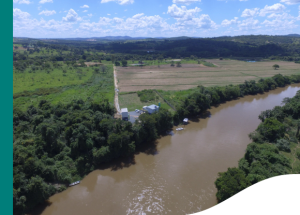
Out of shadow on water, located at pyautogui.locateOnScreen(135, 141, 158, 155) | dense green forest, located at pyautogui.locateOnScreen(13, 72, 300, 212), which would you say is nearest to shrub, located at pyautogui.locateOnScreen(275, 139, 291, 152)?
dense green forest, located at pyautogui.locateOnScreen(13, 72, 300, 212)

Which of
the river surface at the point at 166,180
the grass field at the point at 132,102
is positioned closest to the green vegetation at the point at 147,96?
the grass field at the point at 132,102

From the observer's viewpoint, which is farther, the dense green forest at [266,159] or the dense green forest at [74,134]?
the dense green forest at [74,134]

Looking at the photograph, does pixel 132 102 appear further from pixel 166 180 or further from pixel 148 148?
pixel 166 180

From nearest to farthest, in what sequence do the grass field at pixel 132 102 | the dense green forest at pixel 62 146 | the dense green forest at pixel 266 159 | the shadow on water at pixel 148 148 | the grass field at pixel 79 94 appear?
1. the dense green forest at pixel 266 159
2. the dense green forest at pixel 62 146
3. the shadow on water at pixel 148 148
4. the grass field at pixel 132 102
5. the grass field at pixel 79 94

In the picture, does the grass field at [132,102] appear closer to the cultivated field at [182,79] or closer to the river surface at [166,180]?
the cultivated field at [182,79]

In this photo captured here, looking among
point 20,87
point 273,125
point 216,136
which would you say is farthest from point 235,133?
point 20,87

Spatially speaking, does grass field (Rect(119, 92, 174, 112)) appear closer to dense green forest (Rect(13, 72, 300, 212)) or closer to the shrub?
dense green forest (Rect(13, 72, 300, 212))
